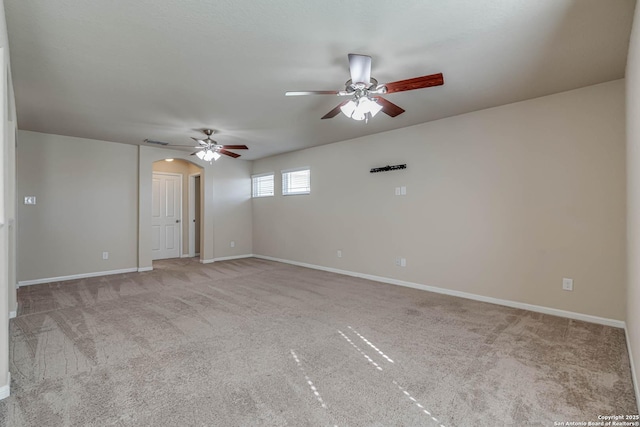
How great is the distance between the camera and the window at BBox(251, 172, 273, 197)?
7.31 m

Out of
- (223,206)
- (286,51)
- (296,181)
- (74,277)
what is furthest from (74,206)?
(286,51)

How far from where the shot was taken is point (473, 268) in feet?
13.2

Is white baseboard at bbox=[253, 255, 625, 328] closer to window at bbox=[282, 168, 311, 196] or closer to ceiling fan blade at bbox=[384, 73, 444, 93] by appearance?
window at bbox=[282, 168, 311, 196]

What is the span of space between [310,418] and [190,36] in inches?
Result: 107

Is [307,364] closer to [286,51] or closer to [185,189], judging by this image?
[286,51]

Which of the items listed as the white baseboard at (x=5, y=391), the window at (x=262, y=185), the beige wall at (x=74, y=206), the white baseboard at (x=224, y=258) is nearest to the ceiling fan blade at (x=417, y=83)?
the white baseboard at (x=5, y=391)

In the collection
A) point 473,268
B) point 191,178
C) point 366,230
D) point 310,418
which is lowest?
point 310,418

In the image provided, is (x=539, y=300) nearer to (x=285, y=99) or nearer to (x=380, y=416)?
(x=380, y=416)

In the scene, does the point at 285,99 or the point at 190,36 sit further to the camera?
the point at 285,99

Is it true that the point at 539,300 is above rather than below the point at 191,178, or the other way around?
below

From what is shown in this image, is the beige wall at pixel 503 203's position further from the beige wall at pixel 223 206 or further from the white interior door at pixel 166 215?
the white interior door at pixel 166 215

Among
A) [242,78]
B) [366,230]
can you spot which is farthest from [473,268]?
[242,78]

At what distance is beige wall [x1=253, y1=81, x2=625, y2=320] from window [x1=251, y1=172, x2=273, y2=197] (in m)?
2.11

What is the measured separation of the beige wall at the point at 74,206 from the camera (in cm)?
495
